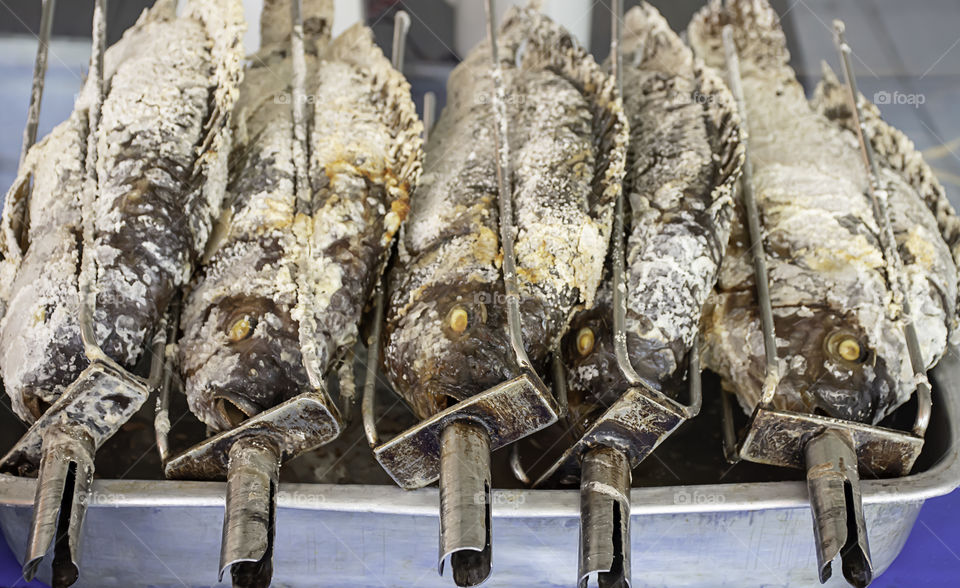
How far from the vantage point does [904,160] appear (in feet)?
3.93

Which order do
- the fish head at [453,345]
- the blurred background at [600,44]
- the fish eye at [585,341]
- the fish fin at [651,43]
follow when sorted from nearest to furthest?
the fish head at [453,345]
the fish eye at [585,341]
the fish fin at [651,43]
the blurred background at [600,44]

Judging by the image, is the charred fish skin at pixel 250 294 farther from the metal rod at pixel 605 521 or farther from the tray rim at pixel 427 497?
the metal rod at pixel 605 521

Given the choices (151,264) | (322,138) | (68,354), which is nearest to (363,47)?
(322,138)

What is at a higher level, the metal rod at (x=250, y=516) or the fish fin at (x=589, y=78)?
the fish fin at (x=589, y=78)

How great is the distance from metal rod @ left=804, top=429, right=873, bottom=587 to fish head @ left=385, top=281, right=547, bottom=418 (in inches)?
12.1

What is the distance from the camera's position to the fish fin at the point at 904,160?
3.74 ft

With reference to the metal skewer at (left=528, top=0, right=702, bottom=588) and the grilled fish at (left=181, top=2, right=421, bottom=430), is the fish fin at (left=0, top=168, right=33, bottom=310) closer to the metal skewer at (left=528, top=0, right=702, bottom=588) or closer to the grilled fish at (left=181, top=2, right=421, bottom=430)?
the grilled fish at (left=181, top=2, right=421, bottom=430)

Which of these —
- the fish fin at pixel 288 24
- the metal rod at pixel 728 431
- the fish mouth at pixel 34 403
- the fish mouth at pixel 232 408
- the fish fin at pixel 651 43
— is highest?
the fish fin at pixel 651 43

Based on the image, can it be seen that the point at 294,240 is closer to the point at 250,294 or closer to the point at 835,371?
the point at 250,294

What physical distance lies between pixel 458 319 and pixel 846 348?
437mm

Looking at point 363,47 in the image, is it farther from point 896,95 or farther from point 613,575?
point 896,95

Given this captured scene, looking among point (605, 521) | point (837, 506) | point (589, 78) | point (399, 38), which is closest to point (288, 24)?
point (399, 38)

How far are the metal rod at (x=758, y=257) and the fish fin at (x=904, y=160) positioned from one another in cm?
15

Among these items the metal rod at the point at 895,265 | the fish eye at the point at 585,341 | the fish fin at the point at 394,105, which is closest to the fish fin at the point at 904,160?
the metal rod at the point at 895,265
